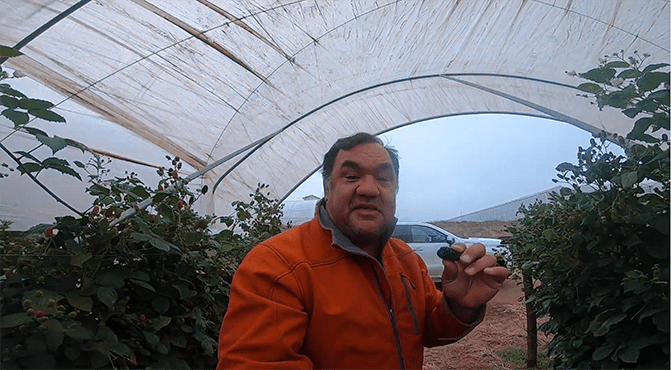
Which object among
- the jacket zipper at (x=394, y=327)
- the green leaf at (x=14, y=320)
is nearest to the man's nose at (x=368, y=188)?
the jacket zipper at (x=394, y=327)

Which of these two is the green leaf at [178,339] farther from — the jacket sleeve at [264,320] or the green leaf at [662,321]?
the green leaf at [662,321]

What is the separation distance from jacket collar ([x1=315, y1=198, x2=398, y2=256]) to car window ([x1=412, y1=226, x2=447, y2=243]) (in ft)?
14.4

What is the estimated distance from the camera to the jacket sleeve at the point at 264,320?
116 centimetres

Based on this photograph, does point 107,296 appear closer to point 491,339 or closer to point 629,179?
point 629,179

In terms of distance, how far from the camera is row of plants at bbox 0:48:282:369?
1521 mm

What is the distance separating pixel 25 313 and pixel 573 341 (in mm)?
1718

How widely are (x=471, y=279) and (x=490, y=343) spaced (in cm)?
376

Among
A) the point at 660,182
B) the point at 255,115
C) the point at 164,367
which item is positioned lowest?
the point at 164,367

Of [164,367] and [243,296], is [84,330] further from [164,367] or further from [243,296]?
[243,296]

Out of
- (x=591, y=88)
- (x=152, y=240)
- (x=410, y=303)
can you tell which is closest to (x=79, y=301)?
(x=152, y=240)

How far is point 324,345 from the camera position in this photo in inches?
50.3

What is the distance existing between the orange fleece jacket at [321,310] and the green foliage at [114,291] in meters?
0.60

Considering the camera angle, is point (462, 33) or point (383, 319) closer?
point (383, 319)

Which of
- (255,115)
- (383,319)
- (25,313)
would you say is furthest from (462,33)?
(25,313)
